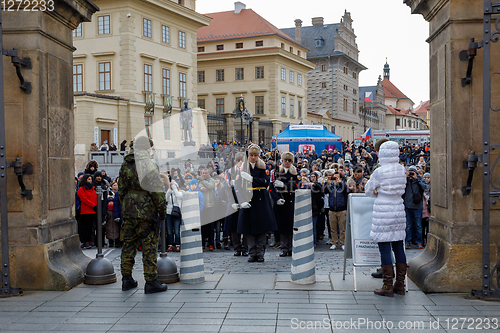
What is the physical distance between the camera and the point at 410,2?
7246 mm

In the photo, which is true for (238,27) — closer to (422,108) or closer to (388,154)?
(388,154)

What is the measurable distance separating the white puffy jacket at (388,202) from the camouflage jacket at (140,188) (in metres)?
2.75

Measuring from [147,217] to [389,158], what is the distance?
10.4ft

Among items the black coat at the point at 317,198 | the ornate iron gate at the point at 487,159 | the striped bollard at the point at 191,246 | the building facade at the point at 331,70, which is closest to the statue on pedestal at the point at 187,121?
the striped bollard at the point at 191,246

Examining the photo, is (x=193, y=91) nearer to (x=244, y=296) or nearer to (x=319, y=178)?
(x=319, y=178)

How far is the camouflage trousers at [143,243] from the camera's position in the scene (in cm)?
645

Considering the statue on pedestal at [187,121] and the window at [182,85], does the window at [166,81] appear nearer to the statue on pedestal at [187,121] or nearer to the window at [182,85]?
the window at [182,85]

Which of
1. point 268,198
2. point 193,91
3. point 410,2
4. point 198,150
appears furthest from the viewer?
point 193,91

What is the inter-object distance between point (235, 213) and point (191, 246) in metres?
3.50

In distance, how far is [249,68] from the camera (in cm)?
5712

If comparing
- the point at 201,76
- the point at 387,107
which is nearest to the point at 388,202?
the point at 201,76

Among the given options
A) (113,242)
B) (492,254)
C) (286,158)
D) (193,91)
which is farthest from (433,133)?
(193,91)

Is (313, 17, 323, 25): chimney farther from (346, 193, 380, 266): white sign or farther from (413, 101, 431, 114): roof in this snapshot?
(413, 101, 431, 114): roof

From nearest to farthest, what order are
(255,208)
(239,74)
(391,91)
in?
(255,208)
(239,74)
(391,91)
